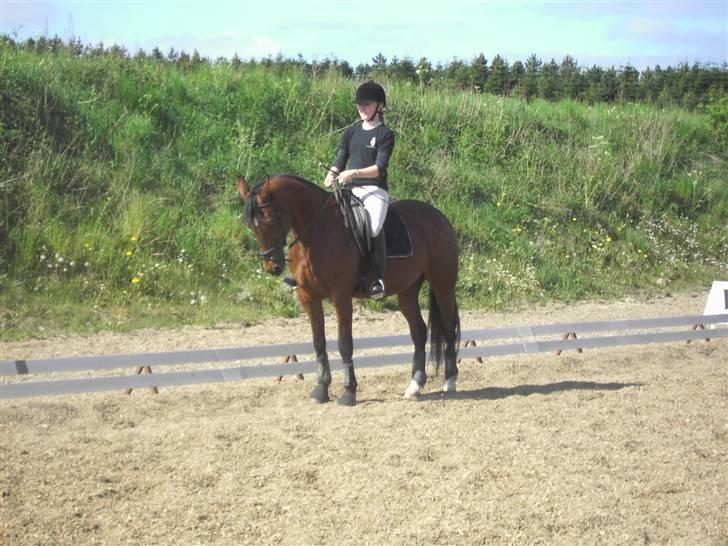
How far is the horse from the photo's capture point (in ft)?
26.5

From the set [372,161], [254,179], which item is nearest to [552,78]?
[254,179]

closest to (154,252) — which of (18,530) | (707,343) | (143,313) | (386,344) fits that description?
(143,313)

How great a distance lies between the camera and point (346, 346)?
28.2ft

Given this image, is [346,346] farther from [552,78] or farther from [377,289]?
[552,78]

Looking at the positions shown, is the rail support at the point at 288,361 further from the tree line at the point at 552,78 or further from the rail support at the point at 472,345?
the tree line at the point at 552,78

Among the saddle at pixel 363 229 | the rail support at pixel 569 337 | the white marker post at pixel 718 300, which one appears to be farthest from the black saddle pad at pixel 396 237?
the white marker post at pixel 718 300

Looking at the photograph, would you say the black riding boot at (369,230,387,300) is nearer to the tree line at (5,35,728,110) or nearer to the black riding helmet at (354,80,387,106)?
the black riding helmet at (354,80,387,106)

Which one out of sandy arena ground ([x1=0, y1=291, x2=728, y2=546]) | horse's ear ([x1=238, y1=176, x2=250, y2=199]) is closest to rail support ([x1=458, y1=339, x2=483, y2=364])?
sandy arena ground ([x1=0, y1=291, x2=728, y2=546])


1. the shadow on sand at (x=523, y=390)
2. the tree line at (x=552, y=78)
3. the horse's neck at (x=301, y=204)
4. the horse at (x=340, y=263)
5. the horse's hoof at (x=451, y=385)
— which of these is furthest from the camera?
the tree line at (x=552, y=78)

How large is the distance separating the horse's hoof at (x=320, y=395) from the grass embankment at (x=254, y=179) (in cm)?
399

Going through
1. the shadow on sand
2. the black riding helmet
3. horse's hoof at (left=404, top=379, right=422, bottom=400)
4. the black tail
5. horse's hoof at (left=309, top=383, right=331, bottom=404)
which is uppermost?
the black riding helmet

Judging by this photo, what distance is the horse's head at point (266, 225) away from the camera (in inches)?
315

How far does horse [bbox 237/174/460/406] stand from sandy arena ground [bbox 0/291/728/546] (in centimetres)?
43

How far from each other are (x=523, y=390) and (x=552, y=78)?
1859 cm
